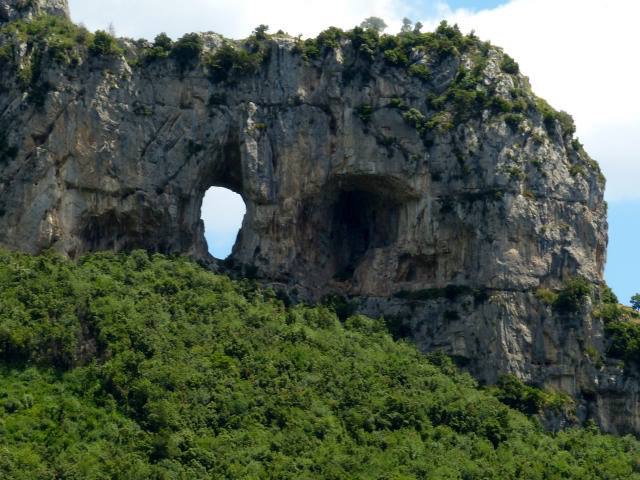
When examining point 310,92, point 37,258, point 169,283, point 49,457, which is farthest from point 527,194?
point 49,457

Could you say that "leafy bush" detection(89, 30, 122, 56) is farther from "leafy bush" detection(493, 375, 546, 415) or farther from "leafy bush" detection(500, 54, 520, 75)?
"leafy bush" detection(493, 375, 546, 415)

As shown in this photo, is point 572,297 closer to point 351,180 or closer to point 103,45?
point 351,180

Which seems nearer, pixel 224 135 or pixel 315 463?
pixel 315 463

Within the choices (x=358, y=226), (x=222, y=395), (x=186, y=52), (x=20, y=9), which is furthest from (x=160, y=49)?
(x=222, y=395)

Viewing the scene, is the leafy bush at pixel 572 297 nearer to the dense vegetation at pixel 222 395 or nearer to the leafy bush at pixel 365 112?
the dense vegetation at pixel 222 395

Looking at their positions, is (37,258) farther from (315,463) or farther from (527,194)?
(527,194)

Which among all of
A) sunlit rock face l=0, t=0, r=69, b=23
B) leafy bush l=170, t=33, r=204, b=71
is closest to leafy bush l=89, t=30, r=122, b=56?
leafy bush l=170, t=33, r=204, b=71
